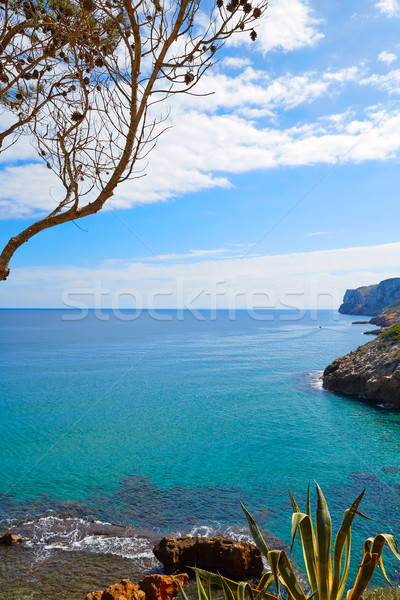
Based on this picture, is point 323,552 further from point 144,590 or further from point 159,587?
point 144,590

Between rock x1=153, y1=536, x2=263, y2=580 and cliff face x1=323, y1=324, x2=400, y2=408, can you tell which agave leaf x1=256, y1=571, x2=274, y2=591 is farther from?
cliff face x1=323, y1=324, x2=400, y2=408

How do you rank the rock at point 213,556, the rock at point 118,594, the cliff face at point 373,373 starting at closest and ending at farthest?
the rock at point 118,594 → the rock at point 213,556 → the cliff face at point 373,373

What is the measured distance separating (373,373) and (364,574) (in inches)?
1255

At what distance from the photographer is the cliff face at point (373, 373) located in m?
30.9

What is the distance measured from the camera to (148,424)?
28.2 m

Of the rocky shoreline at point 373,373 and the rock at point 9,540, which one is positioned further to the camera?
the rocky shoreline at point 373,373

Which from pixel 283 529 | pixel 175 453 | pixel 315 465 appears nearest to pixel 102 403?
pixel 175 453

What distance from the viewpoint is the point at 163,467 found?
67.3 ft

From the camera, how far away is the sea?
1299 cm

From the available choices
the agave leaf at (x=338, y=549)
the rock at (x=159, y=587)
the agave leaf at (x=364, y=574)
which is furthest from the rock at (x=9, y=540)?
the agave leaf at (x=364, y=574)

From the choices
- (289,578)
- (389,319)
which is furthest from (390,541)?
(389,319)

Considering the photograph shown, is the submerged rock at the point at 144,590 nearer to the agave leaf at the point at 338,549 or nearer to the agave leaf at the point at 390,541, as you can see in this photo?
the agave leaf at the point at 338,549

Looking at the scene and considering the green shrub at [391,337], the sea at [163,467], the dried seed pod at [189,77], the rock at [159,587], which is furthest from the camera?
the green shrub at [391,337]

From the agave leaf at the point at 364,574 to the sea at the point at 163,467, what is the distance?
30.4ft
